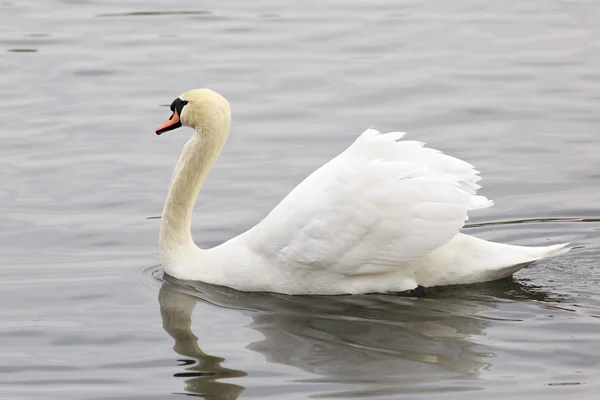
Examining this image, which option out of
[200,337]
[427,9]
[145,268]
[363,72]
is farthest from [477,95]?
[200,337]

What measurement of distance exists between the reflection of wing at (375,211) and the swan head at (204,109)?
90 cm

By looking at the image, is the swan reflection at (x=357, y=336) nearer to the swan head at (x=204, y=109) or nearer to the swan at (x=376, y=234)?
the swan at (x=376, y=234)

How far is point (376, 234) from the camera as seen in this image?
8.46 m

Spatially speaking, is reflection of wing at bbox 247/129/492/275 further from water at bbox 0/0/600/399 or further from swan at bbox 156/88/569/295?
water at bbox 0/0/600/399

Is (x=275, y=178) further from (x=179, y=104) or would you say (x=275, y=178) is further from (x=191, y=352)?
(x=191, y=352)

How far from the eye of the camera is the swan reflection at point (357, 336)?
726 cm

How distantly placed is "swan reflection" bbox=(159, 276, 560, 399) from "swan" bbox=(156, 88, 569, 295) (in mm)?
119

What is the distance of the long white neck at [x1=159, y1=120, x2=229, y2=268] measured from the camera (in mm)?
9188

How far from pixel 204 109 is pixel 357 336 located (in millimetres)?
2076

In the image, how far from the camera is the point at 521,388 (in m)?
7.04

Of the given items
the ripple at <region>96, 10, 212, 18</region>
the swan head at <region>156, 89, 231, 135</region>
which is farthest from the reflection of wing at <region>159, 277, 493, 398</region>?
the ripple at <region>96, 10, 212, 18</region>

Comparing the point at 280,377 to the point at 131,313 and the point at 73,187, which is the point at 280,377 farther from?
the point at 73,187

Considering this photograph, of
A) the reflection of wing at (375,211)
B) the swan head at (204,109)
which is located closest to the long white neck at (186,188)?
the swan head at (204,109)

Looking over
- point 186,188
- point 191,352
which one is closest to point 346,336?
point 191,352
